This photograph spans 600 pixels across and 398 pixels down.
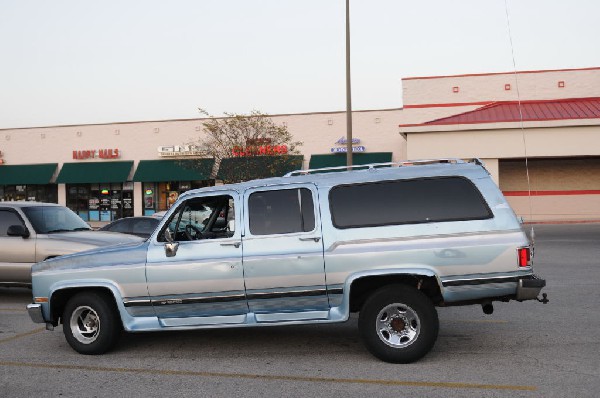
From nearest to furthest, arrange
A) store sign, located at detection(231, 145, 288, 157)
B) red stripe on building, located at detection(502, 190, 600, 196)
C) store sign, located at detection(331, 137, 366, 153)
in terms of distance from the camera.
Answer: store sign, located at detection(231, 145, 288, 157)
red stripe on building, located at detection(502, 190, 600, 196)
store sign, located at detection(331, 137, 366, 153)

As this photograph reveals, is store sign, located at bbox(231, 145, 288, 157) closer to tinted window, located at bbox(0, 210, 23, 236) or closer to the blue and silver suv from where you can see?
tinted window, located at bbox(0, 210, 23, 236)

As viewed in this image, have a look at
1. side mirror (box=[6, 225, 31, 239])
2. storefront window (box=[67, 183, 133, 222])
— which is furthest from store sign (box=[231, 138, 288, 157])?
side mirror (box=[6, 225, 31, 239])

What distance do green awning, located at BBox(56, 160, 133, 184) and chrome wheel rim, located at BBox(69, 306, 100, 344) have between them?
34525 mm

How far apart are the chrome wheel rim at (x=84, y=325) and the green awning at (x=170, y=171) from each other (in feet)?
96.6

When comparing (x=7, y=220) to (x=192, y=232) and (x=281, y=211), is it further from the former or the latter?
(x=281, y=211)

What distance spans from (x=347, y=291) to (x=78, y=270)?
→ 3.01 metres

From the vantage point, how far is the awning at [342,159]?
36.5m

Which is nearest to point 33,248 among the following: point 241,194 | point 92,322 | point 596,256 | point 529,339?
point 92,322

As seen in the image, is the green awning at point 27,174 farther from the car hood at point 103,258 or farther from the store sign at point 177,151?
the car hood at point 103,258

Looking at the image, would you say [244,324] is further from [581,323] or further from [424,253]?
[581,323]

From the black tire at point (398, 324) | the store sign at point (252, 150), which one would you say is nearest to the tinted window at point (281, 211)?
the black tire at point (398, 324)

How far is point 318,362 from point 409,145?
91.1ft

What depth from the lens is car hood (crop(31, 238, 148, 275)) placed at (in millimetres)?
6664

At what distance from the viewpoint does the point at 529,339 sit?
7.04 m
